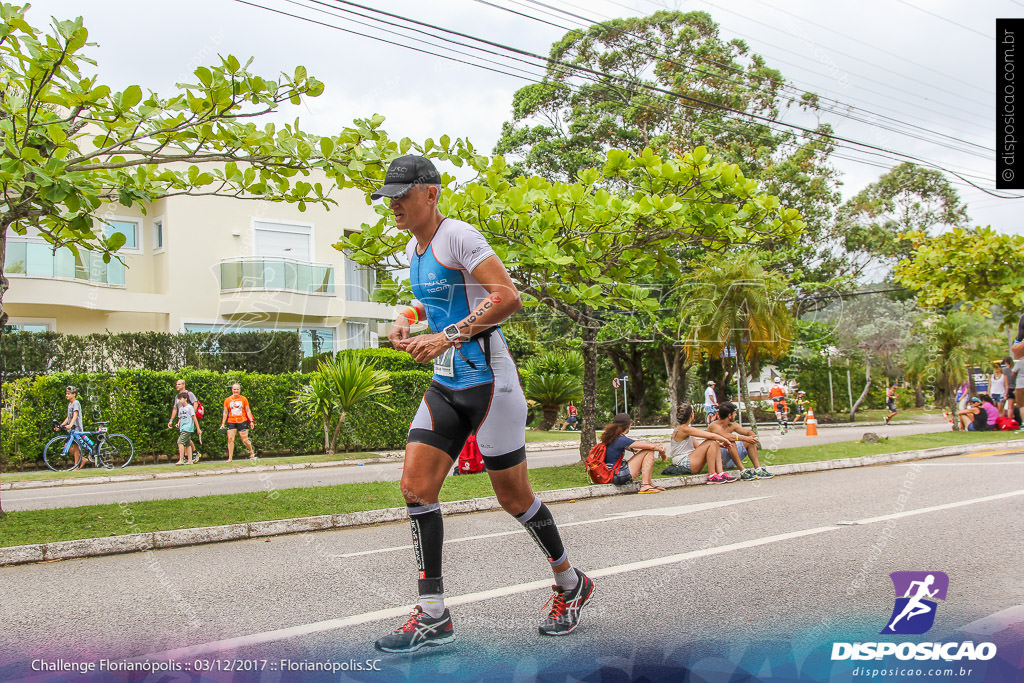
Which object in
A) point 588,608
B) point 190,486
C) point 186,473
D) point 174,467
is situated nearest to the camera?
point 588,608

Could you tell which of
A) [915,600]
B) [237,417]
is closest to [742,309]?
[237,417]

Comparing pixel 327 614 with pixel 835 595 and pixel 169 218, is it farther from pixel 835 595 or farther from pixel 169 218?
pixel 169 218

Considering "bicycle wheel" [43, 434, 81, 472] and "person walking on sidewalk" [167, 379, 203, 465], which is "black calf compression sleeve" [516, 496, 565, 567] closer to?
"person walking on sidewalk" [167, 379, 203, 465]

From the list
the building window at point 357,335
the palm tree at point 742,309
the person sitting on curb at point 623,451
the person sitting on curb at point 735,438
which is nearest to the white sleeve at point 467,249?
the person sitting on curb at point 623,451

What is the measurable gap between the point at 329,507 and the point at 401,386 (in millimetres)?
12767

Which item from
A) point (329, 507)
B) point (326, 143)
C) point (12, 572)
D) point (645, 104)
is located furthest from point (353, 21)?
point (645, 104)

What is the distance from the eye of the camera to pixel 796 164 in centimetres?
3055

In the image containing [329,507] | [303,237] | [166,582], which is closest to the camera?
[166,582]

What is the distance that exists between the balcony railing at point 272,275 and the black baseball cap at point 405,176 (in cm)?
2405

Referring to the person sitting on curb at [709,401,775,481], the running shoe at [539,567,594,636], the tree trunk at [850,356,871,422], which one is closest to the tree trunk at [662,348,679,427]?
the tree trunk at [850,356,871,422]

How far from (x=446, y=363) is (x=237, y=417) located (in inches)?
624

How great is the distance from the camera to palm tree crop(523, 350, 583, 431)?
28.1 meters

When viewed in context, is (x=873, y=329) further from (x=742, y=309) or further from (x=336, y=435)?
(x=336, y=435)

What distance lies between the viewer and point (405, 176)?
3.70 m
